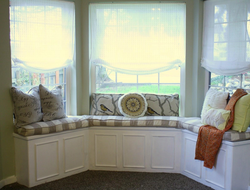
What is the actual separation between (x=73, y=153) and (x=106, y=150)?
46 centimetres

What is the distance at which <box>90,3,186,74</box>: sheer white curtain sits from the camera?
163 inches

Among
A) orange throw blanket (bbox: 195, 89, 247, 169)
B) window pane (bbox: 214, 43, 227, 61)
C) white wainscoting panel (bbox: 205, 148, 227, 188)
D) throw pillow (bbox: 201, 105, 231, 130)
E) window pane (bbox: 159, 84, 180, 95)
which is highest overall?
window pane (bbox: 214, 43, 227, 61)

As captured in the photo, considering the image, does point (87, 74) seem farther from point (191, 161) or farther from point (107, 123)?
point (191, 161)

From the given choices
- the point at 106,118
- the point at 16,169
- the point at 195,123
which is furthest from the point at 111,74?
the point at 16,169

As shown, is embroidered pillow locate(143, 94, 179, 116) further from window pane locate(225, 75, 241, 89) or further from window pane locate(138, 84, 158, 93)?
window pane locate(225, 75, 241, 89)

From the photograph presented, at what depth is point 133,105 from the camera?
13.2 feet

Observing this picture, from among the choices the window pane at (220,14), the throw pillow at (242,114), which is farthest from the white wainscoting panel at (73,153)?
the window pane at (220,14)

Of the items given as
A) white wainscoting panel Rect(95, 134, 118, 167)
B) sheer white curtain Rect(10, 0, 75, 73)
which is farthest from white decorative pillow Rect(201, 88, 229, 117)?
sheer white curtain Rect(10, 0, 75, 73)

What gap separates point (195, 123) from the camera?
358cm

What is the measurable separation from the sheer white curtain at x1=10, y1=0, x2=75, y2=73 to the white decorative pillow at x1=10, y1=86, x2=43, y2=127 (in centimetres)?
43

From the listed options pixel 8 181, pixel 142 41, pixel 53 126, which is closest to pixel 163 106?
pixel 142 41

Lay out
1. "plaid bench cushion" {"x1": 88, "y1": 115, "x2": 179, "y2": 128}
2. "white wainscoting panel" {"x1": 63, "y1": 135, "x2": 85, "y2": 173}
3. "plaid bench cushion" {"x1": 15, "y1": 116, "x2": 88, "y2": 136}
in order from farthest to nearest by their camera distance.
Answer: "plaid bench cushion" {"x1": 88, "y1": 115, "x2": 179, "y2": 128}, "white wainscoting panel" {"x1": 63, "y1": 135, "x2": 85, "y2": 173}, "plaid bench cushion" {"x1": 15, "y1": 116, "x2": 88, "y2": 136}

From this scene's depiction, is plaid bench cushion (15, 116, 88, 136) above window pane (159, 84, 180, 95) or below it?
below

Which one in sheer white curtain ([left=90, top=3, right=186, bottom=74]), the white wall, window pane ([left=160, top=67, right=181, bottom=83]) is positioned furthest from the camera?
window pane ([left=160, top=67, right=181, bottom=83])
